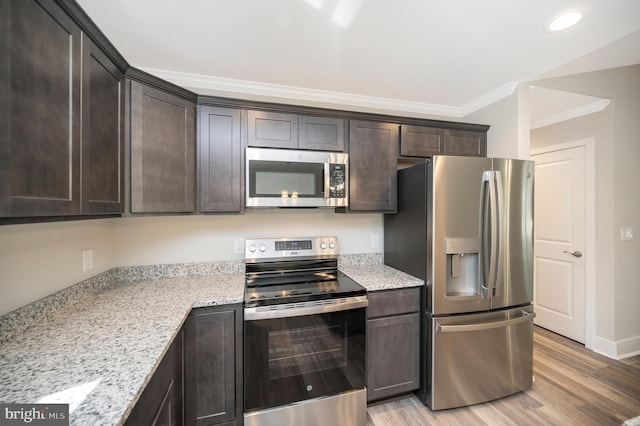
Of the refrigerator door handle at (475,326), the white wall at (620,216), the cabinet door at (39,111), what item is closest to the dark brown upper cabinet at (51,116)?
the cabinet door at (39,111)

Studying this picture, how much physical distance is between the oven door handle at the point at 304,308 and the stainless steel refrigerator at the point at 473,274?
576 millimetres

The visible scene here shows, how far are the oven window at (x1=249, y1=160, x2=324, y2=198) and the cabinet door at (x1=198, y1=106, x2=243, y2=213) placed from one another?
12 centimetres

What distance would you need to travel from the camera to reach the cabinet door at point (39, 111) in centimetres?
75

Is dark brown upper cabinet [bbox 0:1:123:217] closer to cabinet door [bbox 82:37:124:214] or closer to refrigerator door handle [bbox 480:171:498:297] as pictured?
cabinet door [bbox 82:37:124:214]

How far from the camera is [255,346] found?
5.11 ft

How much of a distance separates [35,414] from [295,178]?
63.5 inches

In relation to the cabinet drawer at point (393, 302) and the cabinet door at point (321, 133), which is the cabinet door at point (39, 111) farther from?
the cabinet drawer at point (393, 302)

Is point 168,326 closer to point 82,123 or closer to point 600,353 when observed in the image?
point 82,123

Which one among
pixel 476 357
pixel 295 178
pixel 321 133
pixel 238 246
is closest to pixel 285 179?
pixel 295 178

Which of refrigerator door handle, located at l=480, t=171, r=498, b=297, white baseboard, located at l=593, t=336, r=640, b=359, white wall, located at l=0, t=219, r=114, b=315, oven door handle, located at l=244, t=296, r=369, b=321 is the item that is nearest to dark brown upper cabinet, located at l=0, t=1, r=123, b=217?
white wall, located at l=0, t=219, r=114, b=315

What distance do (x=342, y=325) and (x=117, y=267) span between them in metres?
1.71

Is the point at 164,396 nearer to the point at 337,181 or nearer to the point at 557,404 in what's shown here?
the point at 337,181

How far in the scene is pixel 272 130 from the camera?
1.96m

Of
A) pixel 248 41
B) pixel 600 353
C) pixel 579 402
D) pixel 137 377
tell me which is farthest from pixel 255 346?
pixel 600 353
